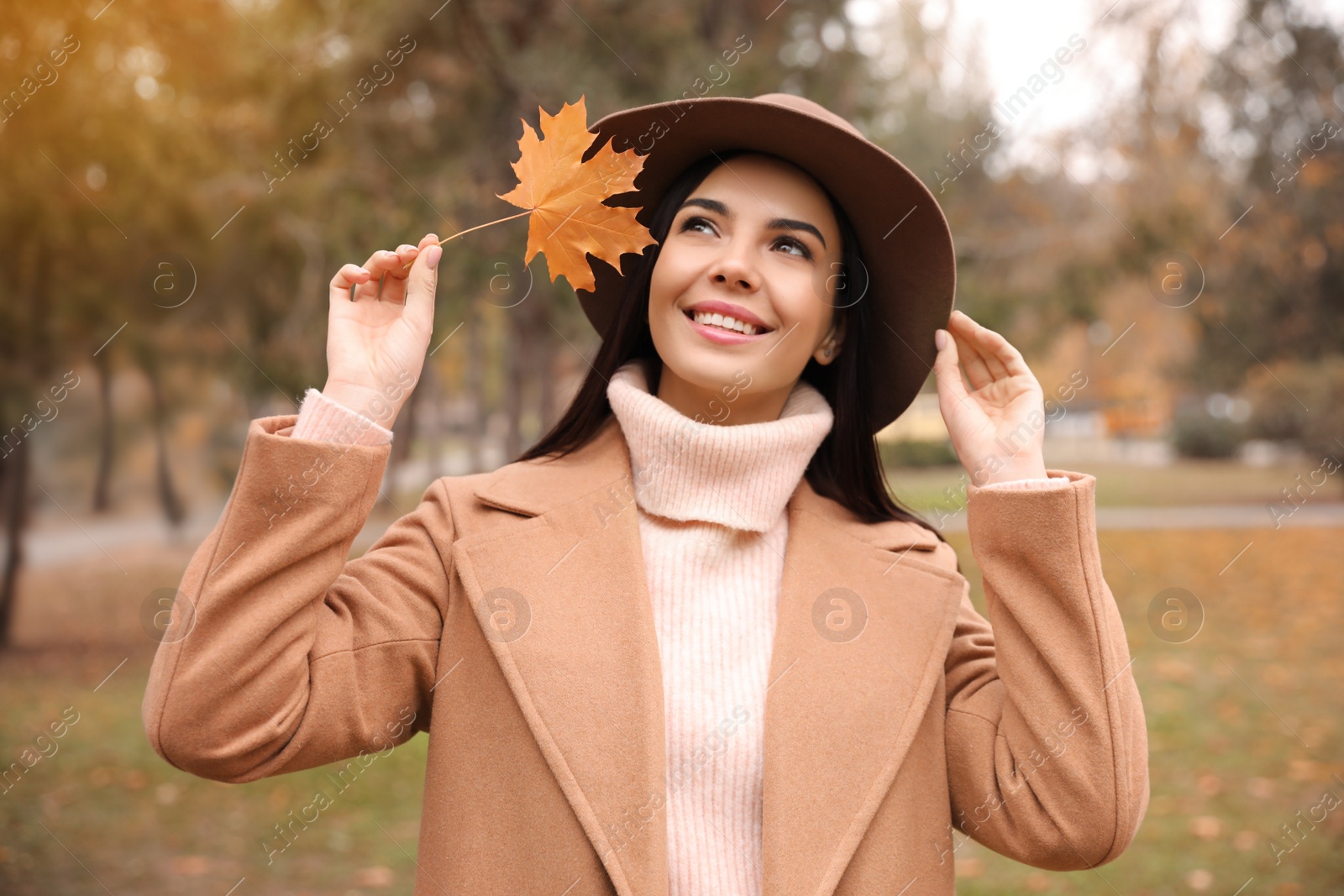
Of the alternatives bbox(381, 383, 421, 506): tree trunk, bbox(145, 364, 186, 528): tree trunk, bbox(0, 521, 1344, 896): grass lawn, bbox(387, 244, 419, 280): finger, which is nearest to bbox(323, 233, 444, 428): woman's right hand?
bbox(387, 244, 419, 280): finger

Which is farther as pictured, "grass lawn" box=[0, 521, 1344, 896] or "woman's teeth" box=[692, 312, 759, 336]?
"grass lawn" box=[0, 521, 1344, 896]

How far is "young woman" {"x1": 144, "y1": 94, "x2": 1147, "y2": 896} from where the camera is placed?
66.4 inches

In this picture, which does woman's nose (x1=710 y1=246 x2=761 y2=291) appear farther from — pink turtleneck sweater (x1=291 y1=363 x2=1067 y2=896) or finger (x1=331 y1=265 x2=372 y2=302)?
finger (x1=331 y1=265 x2=372 y2=302)

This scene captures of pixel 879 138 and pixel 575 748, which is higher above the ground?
pixel 879 138

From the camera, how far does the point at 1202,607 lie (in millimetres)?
10227

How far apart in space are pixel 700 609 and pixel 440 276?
4.53 metres

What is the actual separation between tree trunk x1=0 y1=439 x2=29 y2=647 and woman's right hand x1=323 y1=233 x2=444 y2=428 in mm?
7747

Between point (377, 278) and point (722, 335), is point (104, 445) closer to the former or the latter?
point (377, 278)

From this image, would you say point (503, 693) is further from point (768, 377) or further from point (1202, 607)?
point (1202, 607)

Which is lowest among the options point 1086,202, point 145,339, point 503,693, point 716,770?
point 716,770

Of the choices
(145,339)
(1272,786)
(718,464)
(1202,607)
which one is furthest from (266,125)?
(1202,607)

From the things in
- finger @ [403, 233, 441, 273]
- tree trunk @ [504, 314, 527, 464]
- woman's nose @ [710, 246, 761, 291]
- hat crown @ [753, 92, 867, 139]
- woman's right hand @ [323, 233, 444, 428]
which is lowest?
woman's right hand @ [323, 233, 444, 428]

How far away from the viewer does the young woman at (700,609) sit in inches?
66.4

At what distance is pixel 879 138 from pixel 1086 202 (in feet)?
14.1
